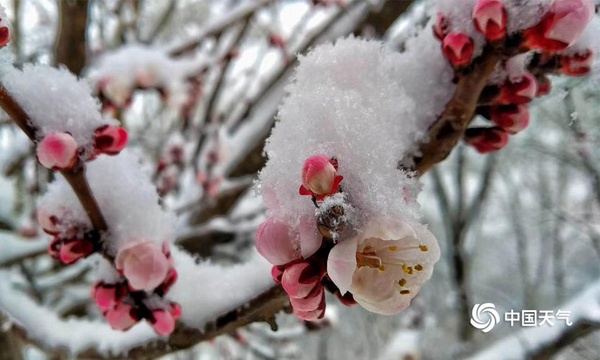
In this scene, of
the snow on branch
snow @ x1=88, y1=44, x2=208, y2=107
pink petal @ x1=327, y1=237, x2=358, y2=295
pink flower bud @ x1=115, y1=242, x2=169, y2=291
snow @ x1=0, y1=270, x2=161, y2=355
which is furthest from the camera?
snow @ x1=88, y1=44, x2=208, y2=107

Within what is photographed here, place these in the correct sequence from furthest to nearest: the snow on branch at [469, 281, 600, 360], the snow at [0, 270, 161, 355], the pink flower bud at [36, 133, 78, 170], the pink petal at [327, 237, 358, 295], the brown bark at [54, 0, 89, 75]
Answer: the brown bark at [54, 0, 89, 75] < the snow on branch at [469, 281, 600, 360] < the snow at [0, 270, 161, 355] < the pink flower bud at [36, 133, 78, 170] < the pink petal at [327, 237, 358, 295]

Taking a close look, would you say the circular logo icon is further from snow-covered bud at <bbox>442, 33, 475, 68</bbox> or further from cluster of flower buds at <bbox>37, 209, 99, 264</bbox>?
cluster of flower buds at <bbox>37, 209, 99, 264</bbox>

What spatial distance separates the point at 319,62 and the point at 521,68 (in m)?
0.27

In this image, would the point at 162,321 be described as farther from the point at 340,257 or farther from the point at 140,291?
the point at 340,257

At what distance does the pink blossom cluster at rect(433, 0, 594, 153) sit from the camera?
0.56 meters

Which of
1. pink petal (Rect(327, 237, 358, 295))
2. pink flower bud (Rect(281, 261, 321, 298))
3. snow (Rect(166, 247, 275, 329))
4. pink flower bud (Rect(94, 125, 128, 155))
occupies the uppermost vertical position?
pink flower bud (Rect(94, 125, 128, 155))

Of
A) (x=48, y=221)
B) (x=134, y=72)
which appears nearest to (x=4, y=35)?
(x=48, y=221)

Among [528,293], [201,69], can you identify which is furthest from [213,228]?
[528,293]

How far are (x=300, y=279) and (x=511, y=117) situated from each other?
1.30 ft

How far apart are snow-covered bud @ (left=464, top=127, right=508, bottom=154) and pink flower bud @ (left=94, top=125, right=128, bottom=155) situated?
51cm

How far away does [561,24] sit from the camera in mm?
557

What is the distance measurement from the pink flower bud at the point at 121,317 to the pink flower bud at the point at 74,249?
97mm

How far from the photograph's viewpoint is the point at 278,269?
0.57m

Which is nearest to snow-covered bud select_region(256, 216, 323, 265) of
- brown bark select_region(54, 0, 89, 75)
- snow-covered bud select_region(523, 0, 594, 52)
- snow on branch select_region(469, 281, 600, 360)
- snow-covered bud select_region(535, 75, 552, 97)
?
snow-covered bud select_region(523, 0, 594, 52)
